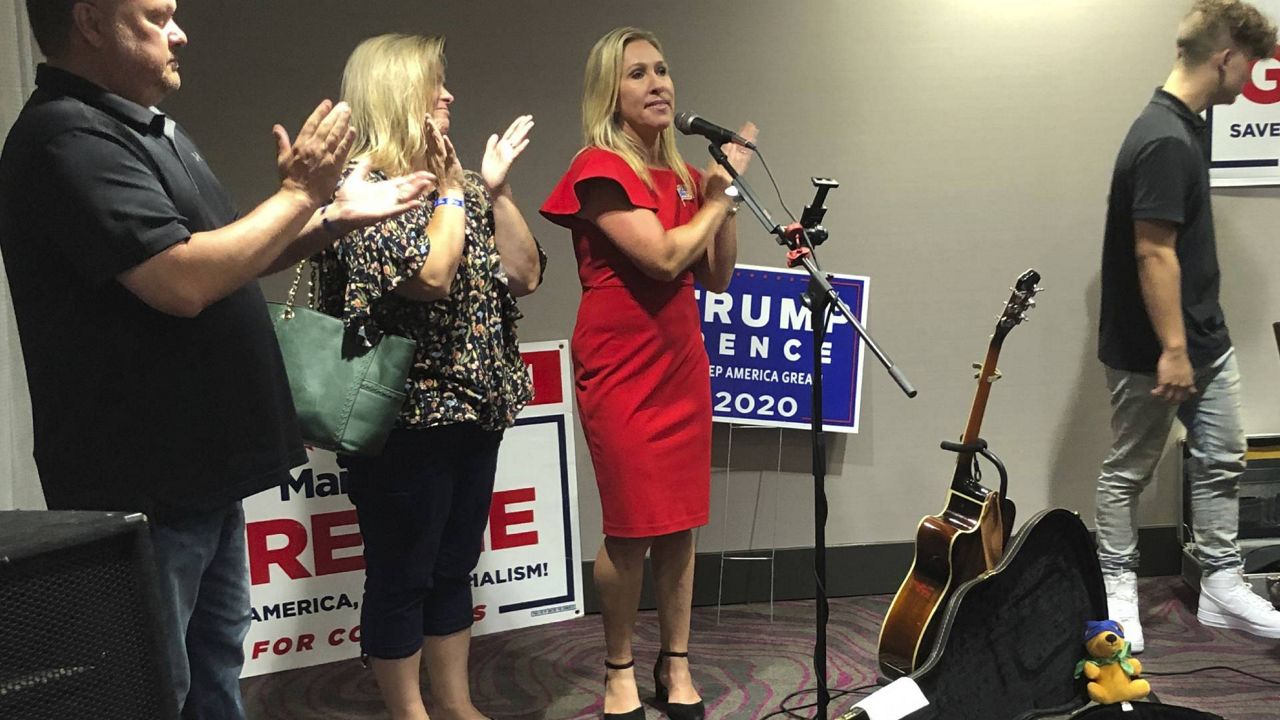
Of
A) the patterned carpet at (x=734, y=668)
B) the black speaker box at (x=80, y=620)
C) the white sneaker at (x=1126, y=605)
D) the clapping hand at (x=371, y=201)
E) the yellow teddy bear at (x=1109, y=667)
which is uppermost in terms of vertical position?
the clapping hand at (x=371, y=201)

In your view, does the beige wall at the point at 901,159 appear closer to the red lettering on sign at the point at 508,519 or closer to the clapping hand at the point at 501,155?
the red lettering on sign at the point at 508,519

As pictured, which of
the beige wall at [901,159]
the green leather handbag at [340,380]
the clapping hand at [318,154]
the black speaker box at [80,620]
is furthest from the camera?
the beige wall at [901,159]

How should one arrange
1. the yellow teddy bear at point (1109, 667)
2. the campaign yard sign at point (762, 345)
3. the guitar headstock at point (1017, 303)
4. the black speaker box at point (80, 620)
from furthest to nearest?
the campaign yard sign at point (762, 345), the guitar headstock at point (1017, 303), the yellow teddy bear at point (1109, 667), the black speaker box at point (80, 620)

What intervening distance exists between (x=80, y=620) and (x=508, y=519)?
209 cm

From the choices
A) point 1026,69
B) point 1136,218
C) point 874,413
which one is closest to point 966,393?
point 874,413

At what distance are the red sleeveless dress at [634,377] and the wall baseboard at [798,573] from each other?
90cm

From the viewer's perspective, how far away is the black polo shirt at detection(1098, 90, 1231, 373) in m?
2.66

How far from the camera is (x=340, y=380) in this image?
1916 millimetres

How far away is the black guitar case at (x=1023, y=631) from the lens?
6.64ft

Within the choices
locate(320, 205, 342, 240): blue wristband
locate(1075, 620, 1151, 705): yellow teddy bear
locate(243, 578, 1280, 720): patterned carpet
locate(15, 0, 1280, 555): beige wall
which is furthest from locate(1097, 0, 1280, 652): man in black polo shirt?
locate(320, 205, 342, 240): blue wristband

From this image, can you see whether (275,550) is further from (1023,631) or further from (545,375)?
(1023,631)

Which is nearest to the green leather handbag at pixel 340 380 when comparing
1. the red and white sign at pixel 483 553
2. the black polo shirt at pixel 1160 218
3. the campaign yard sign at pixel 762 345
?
the red and white sign at pixel 483 553

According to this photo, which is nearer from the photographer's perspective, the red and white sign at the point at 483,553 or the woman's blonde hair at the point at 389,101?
the woman's blonde hair at the point at 389,101

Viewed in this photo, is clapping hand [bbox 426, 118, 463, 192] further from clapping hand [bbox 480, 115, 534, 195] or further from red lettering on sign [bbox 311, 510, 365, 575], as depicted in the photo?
red lettering on sign [bbox 311, 510, 365, 575]
